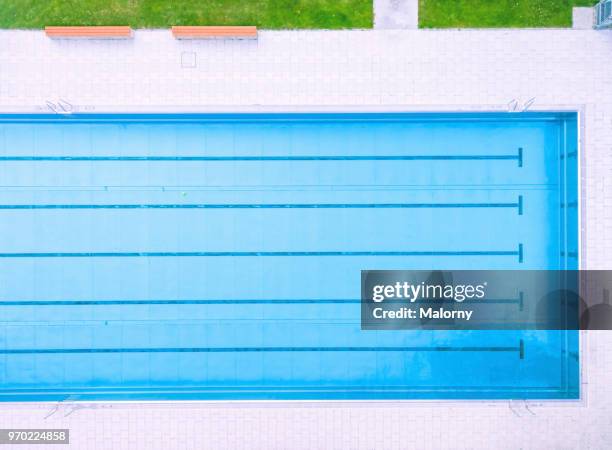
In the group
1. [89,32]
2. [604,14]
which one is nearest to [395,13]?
[604,14]

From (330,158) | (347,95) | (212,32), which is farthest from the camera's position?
(330,158)

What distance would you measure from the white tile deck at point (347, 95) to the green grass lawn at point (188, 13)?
22 cm

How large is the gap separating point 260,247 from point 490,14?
5051 millimetres

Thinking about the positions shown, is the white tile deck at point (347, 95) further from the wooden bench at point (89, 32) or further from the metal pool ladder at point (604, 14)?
the metal pool ladder at point (604, 14)

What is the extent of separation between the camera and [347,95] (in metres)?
5.97

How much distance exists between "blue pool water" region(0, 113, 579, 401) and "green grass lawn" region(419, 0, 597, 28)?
146cm

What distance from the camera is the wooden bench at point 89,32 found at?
581 centimetres

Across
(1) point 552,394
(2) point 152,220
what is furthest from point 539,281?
(2) point 152,220

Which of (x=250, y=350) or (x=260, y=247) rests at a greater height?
(x=260, y=247)

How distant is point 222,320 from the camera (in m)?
6.33

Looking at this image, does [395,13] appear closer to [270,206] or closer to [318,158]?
[318,158]

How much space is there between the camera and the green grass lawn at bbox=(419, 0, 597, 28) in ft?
19.7

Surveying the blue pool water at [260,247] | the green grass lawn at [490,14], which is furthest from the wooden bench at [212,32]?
the green grass lawn at [490,14]

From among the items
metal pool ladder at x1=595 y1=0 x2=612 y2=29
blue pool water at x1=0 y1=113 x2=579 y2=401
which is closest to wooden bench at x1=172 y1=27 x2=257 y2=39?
blue pool water at x1=0 y1=113 x2=579 y2=401
